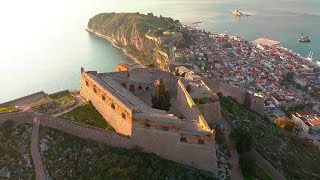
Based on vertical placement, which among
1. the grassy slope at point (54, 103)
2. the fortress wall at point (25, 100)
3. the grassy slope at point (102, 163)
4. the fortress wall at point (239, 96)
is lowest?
the fortress wall at point (239, 96)

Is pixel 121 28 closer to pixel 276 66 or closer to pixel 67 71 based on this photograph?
pixel 67 71

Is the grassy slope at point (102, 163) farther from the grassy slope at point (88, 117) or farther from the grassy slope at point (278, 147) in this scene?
the grassy slope at point (278, 147)

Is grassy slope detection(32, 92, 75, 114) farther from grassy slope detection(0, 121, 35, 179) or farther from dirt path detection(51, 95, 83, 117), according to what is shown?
grassy slope detection(0, 121, 35, 179)

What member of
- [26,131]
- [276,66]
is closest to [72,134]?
[26,131]

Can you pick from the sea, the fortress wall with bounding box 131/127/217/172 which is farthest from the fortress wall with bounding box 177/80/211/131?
the sea

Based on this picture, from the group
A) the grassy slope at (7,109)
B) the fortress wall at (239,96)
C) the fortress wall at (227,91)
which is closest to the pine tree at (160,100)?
the grassy slope at (7,109)

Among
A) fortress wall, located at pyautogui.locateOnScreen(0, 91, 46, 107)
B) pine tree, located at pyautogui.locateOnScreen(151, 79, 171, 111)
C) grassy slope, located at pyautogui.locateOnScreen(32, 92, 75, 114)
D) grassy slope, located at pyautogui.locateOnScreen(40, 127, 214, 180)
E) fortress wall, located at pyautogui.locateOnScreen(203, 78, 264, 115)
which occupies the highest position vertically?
pine tree, located at pyautogui.locateOnScreen(151, 79, 171, 111)
